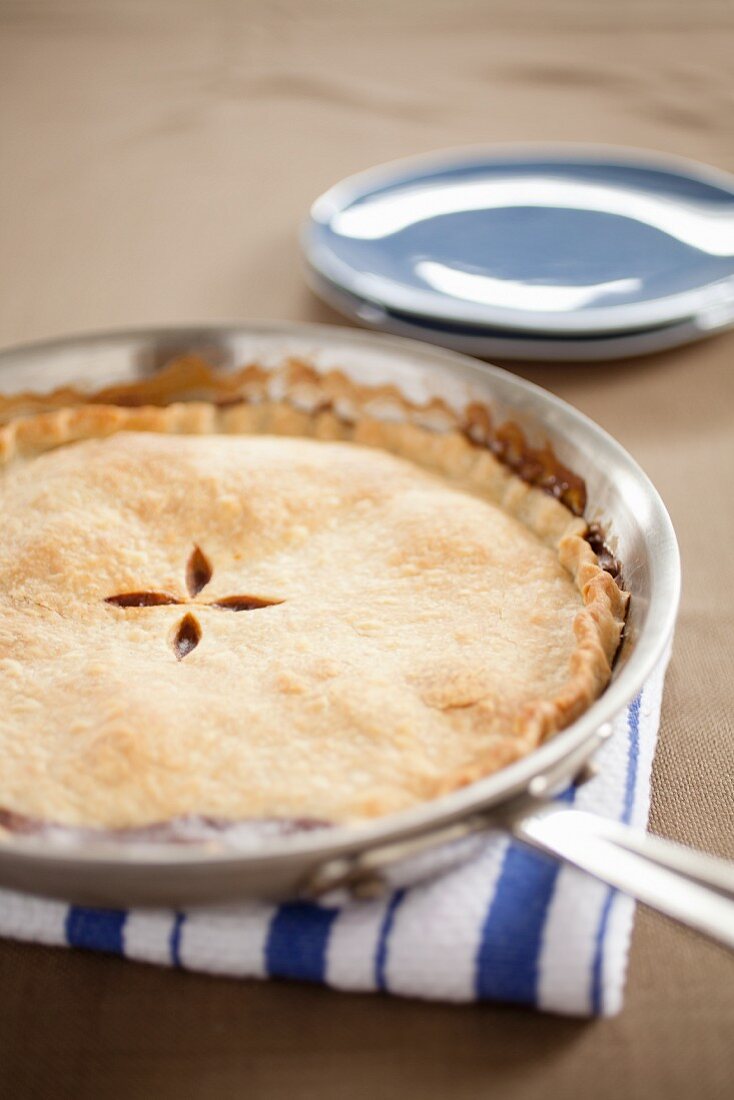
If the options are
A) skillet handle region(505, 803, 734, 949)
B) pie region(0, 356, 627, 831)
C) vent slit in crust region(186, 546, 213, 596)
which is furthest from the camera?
vent slit in crust region(186, 546, 213, 596)

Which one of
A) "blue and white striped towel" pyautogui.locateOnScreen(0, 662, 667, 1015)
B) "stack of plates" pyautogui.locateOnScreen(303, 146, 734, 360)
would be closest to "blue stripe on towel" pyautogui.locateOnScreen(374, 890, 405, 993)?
"blue and white striped towel" pyautogui.locateOnScreen(0, 662, 667, 1015)

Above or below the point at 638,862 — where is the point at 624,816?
below

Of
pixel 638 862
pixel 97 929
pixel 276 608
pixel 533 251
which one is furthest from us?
pixel 533 251

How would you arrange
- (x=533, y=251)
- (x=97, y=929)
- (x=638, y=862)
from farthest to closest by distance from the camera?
1. (x=533, y=251)
2. (x=97, y=929)
3. (x=638, y=862)

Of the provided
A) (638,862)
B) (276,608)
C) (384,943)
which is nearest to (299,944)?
(384,943)

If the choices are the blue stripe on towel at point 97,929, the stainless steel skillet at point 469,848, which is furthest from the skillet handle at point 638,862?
the blue stripe on towel at point 97,929

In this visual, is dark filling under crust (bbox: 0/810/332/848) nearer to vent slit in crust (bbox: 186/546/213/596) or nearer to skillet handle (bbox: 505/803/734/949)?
skillet handle (bbox: 505/803/734/949)

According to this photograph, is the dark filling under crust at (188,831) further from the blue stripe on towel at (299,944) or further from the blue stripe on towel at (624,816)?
the blue stripe on towel at (624,816)

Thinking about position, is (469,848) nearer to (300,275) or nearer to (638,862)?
(638,862)
